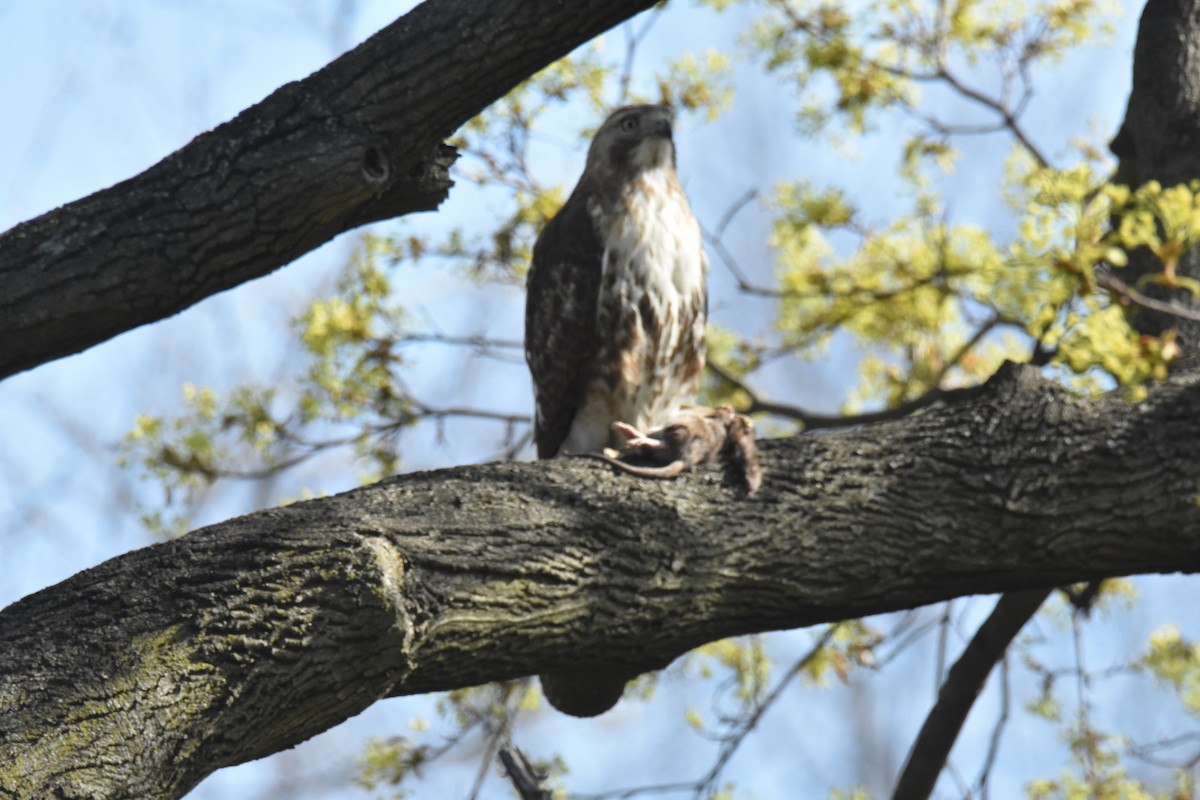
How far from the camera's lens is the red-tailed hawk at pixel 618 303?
15.6 feet

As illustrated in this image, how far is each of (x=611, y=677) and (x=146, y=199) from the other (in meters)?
1.59

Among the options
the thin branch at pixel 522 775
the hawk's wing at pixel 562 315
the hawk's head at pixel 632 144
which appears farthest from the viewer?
the hawk's head at pixel 632 144

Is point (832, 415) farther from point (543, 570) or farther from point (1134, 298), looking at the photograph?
point (543, 570)

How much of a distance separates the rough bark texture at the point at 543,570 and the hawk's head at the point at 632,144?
1.67 metres

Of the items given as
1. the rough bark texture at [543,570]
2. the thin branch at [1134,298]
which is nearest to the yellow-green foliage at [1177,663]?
the rough bark texture at [543,570]

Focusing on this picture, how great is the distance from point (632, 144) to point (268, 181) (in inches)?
86.8

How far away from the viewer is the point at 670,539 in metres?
3.37

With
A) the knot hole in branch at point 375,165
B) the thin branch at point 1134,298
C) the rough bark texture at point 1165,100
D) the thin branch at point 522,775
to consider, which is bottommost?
the thin branch at point 522,775

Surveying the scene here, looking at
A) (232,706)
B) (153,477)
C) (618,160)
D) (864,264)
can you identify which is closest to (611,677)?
(232,706)

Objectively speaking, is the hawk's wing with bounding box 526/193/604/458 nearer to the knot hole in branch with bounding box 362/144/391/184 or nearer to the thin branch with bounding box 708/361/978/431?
the thin branch with bounding box 708/361/978/431

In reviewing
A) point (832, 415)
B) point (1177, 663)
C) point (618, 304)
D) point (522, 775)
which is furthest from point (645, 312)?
point (1177, 663)

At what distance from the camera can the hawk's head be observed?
5.05 meters

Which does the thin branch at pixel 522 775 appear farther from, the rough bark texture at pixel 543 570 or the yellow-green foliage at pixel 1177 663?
the yellow-green foliage at pixel 1177 663

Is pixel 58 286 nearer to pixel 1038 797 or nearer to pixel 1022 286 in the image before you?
pixel 1022 286
